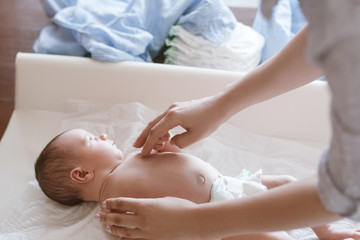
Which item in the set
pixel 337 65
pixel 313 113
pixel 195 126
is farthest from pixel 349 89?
pixel 313 113

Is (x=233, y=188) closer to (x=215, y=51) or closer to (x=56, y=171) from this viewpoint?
(x=56, y=171)

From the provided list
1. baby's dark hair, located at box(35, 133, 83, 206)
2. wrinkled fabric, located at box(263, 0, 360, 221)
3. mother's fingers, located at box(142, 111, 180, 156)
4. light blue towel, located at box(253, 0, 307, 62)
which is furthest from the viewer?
light blue towel, located at box(253, 0, 307, 62)

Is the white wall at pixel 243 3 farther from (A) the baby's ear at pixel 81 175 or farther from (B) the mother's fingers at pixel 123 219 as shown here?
(B) the mother's fingers at pixel 123 219

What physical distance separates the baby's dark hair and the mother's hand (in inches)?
12.7

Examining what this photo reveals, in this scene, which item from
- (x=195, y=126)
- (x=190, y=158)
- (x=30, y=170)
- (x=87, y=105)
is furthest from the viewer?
(x=87, y=105)

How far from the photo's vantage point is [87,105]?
66.1 inches

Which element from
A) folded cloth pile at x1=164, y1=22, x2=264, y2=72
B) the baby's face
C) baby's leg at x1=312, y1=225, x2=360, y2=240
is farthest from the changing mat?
folded cloth pile at x1=164, y1=22, x2=264, y2=72

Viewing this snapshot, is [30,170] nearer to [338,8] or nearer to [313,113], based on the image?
[313,113]

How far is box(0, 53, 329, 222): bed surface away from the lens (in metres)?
1.58

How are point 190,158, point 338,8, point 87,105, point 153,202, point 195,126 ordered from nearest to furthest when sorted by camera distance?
point 338,8 < point 153,202 < point 195,126 < point 190,158 < point 87,105

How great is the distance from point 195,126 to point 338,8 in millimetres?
711

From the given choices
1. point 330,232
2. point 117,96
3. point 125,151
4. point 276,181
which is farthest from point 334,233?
point 117,96

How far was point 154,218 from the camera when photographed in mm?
904

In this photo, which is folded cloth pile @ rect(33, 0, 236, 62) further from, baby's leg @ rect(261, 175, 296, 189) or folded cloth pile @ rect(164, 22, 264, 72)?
baby's leg @ rect(261, 175, 296, 189)
